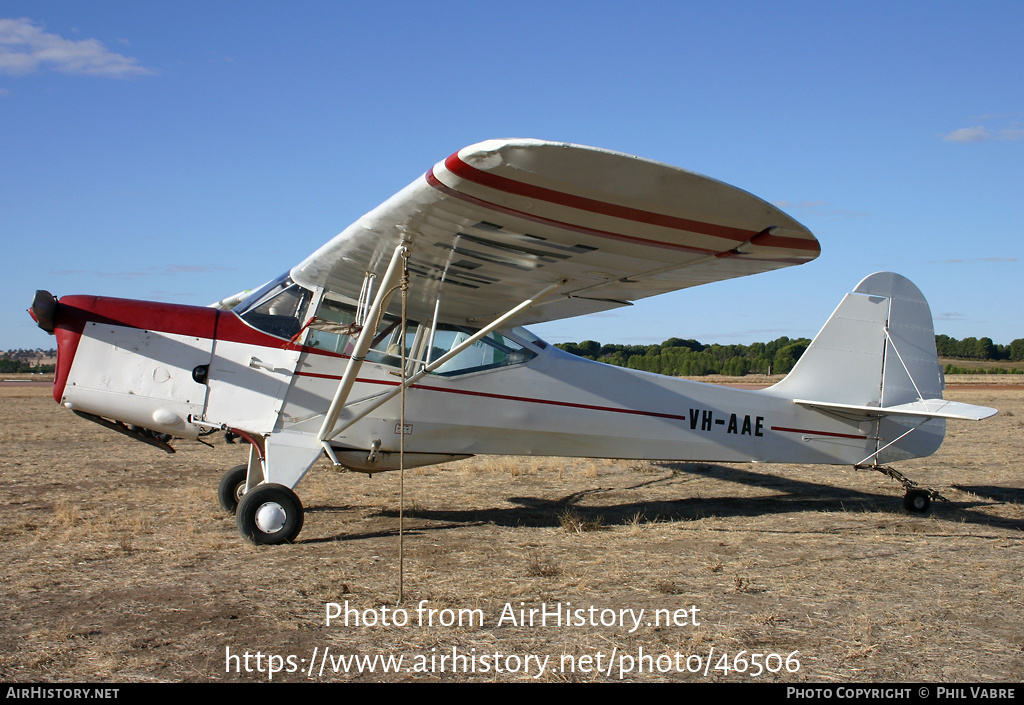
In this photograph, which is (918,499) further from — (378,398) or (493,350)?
(378,398)

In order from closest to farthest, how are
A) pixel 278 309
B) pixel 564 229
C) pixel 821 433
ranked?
1. pixel 564 229
2. pixel 278 309
3. pixel 821 433

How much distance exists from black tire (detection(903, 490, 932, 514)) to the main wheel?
6.19m

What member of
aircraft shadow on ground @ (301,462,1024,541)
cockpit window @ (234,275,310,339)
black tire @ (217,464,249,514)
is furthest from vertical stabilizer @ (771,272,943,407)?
black tire @ (217,464,249,514)

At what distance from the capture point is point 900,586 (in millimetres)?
4512

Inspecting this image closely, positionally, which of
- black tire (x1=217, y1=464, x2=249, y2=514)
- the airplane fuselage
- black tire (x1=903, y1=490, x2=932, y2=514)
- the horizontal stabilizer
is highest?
the horizontal stabilizer

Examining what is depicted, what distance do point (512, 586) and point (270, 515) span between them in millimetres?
2157

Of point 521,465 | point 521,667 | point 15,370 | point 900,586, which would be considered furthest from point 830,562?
point 15,370

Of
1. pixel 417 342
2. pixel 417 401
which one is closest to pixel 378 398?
pixel 417 401

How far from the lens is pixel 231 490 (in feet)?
22.4

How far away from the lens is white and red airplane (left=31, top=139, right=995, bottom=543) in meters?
3.48

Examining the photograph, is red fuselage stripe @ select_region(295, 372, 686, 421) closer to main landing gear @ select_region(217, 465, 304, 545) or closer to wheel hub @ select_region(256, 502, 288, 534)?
main landing gear @ select_region(217, 465, 304, 545)

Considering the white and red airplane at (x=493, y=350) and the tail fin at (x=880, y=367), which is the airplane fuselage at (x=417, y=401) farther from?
the tail fin at (x=880, y=367)
